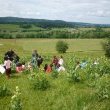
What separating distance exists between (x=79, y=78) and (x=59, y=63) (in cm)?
1073

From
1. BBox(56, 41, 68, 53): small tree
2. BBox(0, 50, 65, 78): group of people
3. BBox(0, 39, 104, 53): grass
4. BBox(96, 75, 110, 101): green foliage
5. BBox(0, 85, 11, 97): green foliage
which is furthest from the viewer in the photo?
BBox(56, 41, 68, 53): small tree

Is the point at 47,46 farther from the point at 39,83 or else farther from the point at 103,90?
the point at 103,90

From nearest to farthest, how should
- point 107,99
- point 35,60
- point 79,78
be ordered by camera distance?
point 107,99 → point 79,78 → point 35,60

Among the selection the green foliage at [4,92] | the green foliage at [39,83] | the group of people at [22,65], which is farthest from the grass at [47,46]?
the green foliage at [4,92]

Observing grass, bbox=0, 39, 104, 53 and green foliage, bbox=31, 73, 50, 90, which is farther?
grass, bbox=0, 39, 104, 53

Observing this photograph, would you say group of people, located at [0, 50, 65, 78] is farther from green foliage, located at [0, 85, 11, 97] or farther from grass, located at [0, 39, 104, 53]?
grass, located at [0, 39, 104, 53]

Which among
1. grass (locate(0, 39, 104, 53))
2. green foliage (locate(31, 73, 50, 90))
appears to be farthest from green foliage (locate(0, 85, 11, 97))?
grass (locate(0, 39, 104, 53))

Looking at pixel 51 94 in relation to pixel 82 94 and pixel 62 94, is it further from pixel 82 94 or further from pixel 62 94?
pixel 82 94

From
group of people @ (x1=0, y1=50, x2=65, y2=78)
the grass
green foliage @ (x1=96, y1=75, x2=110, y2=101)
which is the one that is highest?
green foliage @ (x1=96, y1=75, x2=110, y2=101)

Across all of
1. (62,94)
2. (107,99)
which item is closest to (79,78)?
(62,94)

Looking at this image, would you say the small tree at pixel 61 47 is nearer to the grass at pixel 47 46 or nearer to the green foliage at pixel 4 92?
the grass at pixel 47 46

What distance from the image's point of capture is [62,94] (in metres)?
13.0

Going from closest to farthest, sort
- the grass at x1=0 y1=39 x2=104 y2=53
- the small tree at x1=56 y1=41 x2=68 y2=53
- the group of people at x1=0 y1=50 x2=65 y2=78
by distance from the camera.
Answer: the group of people at x1=0 y1=50 x2=65 y2=78, the grass at x1=0 y1=39 x2=104 y2=53, the small tree at x1=56 y1=41 x2=68 y2=53

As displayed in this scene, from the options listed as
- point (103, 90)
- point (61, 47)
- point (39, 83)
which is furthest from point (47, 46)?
point (103, 90)
